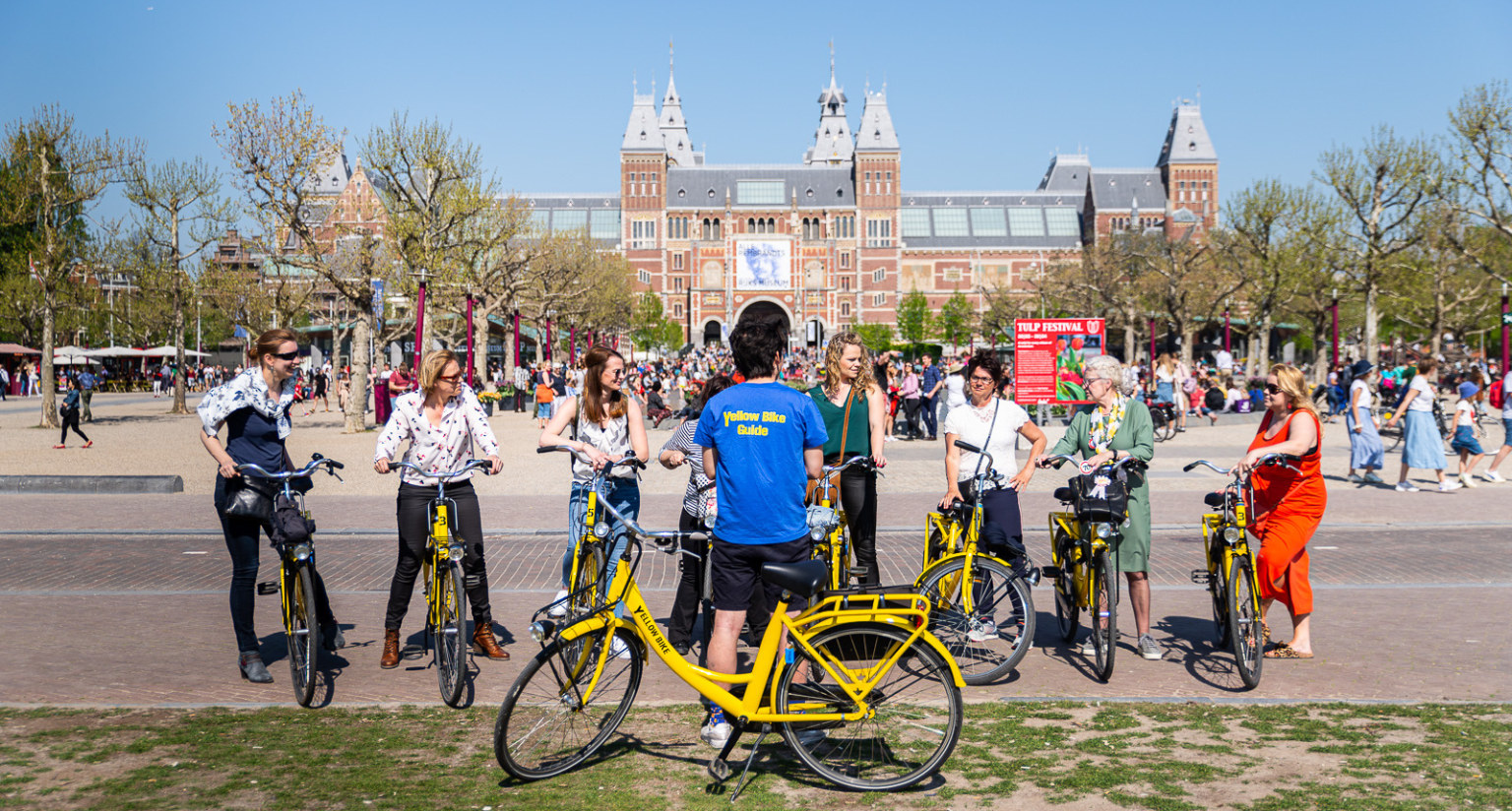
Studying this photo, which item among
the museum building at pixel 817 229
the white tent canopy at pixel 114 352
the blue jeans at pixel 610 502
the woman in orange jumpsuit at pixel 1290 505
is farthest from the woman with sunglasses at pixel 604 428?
the museum building at pixel 817 229

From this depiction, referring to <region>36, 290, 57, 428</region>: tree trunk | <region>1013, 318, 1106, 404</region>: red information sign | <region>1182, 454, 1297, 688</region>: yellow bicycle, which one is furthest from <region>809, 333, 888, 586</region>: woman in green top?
<region>36, 290, 57, 428</region>: tree trunk

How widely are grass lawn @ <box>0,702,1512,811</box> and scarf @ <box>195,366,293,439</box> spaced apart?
4.47ft

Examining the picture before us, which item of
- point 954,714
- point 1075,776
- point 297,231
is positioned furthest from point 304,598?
point 297,231

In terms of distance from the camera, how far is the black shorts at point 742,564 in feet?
14.9

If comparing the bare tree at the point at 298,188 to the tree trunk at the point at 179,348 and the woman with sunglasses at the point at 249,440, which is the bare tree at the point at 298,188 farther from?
the woman with sunglasses at the point at 249,440

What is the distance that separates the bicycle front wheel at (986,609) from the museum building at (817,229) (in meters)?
95.1

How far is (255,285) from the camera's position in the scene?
5253 cm

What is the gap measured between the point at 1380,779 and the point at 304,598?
453 cm

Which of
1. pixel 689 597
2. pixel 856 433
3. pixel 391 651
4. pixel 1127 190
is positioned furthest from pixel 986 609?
pixel 1127 190

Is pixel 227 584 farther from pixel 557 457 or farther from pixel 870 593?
pixel 557 457

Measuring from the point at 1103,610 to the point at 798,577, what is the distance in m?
2.17

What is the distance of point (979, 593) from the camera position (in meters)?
5.96

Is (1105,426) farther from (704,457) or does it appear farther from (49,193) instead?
(49,193)

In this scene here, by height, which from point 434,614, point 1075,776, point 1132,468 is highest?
point 1132,468
